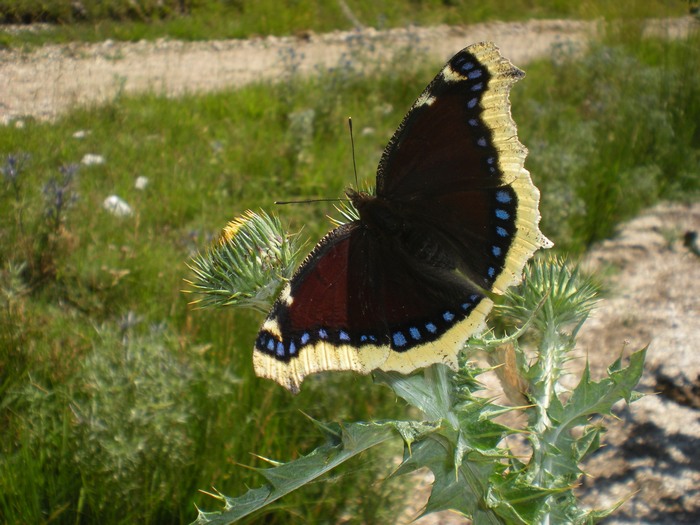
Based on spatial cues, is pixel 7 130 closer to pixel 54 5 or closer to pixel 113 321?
pixel 54 5

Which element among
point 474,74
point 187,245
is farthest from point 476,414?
point 187,245

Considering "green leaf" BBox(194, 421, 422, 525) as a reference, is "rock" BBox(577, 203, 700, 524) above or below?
below

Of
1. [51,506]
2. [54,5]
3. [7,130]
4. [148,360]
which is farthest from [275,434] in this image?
[54,5]

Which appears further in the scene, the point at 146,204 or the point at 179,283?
the point at 146,204

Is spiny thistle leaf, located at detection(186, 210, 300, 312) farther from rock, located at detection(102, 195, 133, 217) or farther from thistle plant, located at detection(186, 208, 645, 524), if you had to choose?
rock, located at detection(102, 195, 133, 217)

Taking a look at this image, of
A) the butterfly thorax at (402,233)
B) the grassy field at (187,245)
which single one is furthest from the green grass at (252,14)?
the butterfly thorax at (402,233)

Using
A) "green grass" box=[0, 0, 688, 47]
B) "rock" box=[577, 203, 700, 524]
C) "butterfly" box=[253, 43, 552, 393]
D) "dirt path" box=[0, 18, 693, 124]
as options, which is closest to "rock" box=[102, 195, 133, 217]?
"dirt path" box=[0, 18, 693, 124]

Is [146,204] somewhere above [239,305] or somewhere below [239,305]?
below
